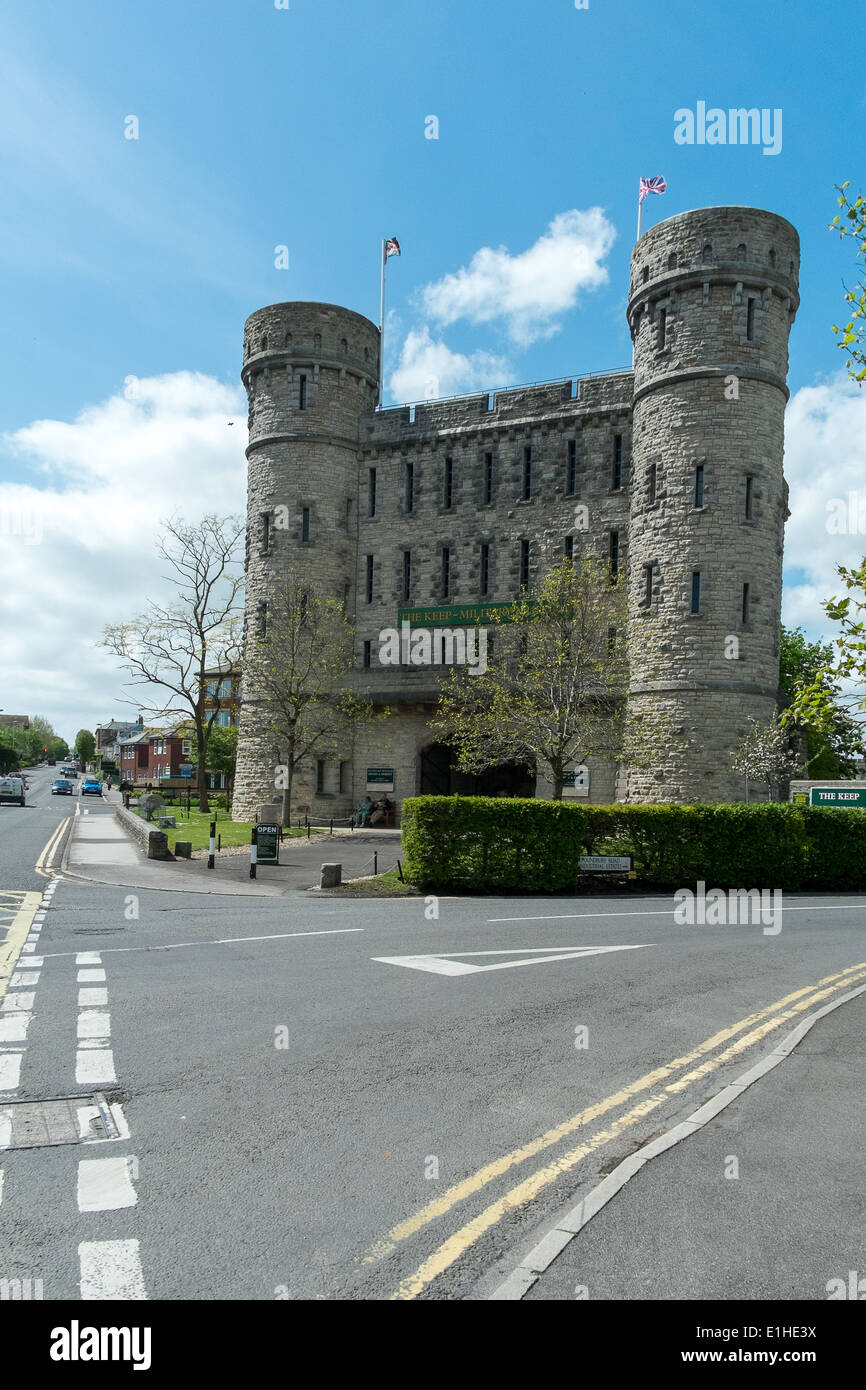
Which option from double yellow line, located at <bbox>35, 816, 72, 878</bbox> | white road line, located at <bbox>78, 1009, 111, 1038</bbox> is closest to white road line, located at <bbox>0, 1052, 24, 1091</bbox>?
white road line, located at <bbox>78, 1009, 111, 1038</bbox>

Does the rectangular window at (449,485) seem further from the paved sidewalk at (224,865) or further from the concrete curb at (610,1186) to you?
the concrete curb at (610,1186)

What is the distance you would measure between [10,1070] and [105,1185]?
2.11 meters

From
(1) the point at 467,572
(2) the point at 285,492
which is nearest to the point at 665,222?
(1) the point at 467,572

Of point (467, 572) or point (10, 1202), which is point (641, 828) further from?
point (467, 572)

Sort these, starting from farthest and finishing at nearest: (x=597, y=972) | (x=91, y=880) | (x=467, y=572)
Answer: (x=467, y=572) → (x=91, y=880) → (x=597, y=972)

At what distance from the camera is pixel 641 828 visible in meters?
20.9

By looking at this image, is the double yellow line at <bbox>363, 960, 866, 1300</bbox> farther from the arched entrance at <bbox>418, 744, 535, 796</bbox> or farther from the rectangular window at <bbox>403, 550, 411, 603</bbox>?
the rectangular window at <bbox>403, 550, 411, 603</bbox>

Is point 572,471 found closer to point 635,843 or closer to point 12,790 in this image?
point 635,843

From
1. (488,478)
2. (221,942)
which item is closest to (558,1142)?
(221,942)

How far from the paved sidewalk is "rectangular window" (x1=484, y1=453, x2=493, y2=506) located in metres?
15.5

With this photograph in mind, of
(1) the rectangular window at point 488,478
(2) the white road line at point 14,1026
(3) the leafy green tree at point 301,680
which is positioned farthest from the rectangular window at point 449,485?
(2) the white road line at point 14,1026

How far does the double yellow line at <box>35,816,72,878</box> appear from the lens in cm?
2000

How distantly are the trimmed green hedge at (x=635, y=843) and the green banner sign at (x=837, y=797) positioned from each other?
3.17 feet

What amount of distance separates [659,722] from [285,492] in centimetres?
1938
